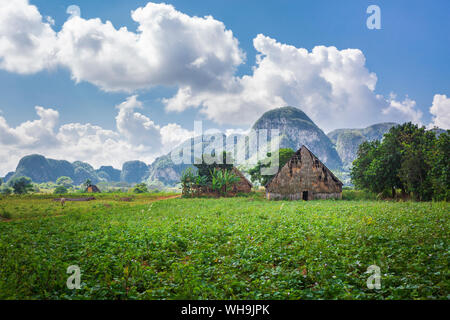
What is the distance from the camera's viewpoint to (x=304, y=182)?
33281 millimetres

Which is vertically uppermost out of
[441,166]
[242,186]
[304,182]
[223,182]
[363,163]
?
[363,163]

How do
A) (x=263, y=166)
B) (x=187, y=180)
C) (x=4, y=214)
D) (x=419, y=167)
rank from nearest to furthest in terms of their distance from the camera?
1. (x=4, y=214)
2. (x=419, y=167)
3. (x=187, y=180)
4. (x=263, y=166)

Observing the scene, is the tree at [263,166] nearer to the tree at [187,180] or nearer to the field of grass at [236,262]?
the tree at [187,180]

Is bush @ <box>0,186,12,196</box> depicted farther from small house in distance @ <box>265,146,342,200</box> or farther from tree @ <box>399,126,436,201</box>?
tree @ <box>399,126,436,201</box>

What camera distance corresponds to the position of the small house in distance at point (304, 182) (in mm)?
33125

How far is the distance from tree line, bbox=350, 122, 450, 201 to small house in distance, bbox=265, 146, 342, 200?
3.83 metres

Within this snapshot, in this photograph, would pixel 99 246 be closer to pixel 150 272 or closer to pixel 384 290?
pixel 150 272

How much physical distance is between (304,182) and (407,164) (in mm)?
11493

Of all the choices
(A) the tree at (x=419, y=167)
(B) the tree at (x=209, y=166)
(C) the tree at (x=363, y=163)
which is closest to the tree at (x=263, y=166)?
(B) the tree at (x=209, y=166)

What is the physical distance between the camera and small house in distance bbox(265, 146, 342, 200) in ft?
109

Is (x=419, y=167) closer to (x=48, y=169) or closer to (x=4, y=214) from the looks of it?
(x=4, y=214)

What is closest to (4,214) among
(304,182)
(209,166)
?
(209,166)

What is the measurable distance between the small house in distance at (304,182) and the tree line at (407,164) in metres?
3.83

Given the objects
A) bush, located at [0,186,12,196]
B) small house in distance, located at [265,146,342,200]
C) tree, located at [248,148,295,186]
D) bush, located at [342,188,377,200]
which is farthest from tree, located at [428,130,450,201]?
bush, located at [0,186,12,196]
